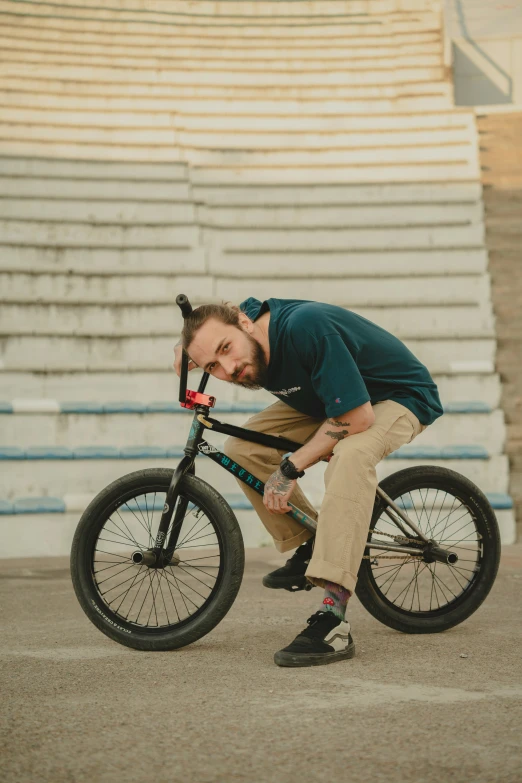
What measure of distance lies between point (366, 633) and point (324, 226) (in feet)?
14.9

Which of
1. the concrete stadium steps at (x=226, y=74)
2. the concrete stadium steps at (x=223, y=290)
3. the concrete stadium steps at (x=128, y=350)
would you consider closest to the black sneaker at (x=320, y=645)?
the concrete stadium steps at (x=128, y=350)

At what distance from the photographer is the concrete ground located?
167 centimetres

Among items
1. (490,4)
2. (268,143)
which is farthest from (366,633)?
(490,4)

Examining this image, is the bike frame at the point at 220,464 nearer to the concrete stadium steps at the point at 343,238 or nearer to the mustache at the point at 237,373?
the mustache at the point at 237,373

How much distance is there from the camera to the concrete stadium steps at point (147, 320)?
221 inches

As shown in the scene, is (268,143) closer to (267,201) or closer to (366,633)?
(267,201)

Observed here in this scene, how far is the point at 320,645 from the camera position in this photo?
2.48 metres

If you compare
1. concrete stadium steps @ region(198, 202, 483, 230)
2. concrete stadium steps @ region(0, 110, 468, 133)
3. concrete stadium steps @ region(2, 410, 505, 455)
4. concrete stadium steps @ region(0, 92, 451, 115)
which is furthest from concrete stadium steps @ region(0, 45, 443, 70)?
concrete stadium steps @ region(2, 410, 505, 455)

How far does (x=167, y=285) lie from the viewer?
6.14m

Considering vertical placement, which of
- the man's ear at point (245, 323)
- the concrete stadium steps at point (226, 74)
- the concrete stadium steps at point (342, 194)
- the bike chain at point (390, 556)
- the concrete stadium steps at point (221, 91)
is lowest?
the bike chain at point (390, 556)

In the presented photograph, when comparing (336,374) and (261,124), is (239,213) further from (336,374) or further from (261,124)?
(336,374)

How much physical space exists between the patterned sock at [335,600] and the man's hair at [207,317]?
0.80 metres

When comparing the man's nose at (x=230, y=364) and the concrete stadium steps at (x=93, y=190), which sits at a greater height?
the concrete stadium steps at (x=93, y=190)

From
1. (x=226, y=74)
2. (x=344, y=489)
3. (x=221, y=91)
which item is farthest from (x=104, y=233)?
(x=344, y=489)
